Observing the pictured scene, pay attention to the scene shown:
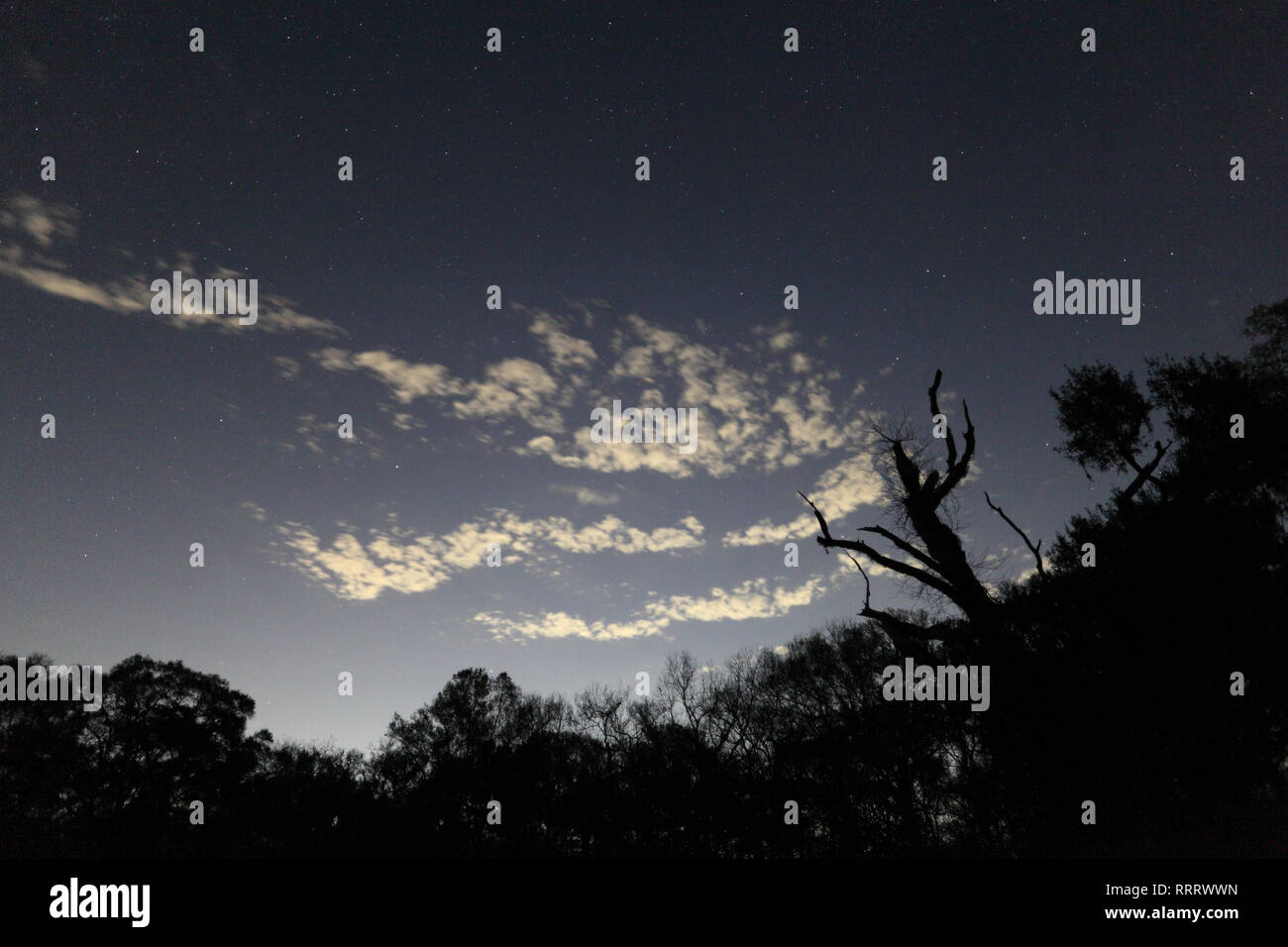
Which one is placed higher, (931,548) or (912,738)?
(931,548)

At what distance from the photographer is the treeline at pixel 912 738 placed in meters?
16.0

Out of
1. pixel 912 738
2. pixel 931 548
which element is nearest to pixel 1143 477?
pixel 931 548

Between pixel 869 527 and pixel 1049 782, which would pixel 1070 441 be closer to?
pixel 869 527

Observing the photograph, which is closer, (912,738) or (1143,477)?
(1143,477)

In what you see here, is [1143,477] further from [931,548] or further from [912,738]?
[912,738]

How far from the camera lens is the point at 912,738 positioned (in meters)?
34.3

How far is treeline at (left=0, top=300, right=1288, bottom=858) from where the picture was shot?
16.0 meters

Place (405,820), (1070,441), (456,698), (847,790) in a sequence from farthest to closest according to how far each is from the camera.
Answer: (456,698) → (405,820) → (847,790) → (1070,441)

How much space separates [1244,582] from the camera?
1661cm

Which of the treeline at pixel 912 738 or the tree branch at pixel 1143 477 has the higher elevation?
the tree branch at pixel 1143 477

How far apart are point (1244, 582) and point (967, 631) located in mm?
7843

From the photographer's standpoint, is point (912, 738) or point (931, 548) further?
point (912, 738)

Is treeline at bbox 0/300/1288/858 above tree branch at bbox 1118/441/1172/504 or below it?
below
